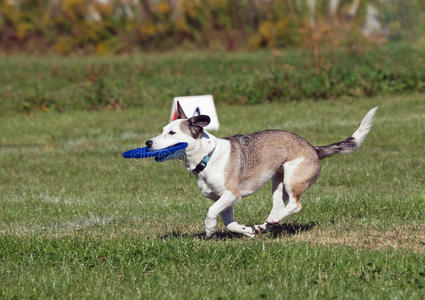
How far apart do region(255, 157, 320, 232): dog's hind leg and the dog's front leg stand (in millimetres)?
545

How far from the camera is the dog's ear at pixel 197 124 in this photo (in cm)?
666

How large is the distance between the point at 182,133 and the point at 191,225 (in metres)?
1.72

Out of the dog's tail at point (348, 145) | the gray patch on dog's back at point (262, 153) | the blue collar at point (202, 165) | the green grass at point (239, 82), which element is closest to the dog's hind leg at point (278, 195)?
the gray patch on dog's back at point (262, 153)

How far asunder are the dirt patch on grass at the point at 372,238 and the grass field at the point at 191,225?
19 millimetres

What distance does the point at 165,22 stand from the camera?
2925 centimetres

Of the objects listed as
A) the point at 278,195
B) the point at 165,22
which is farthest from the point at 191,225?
the point at 165,22

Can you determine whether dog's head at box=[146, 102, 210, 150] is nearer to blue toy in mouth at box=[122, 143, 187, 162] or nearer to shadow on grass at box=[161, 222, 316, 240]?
blue toy in mouth at box=[122, 143, 187, 162]

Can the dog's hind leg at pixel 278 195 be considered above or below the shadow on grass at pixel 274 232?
above

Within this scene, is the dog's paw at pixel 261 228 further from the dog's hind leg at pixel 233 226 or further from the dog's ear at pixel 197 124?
the dog's ear at pixel 197 124

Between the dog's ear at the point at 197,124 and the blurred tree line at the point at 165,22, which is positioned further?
the blurred tree line at the point at 165,22

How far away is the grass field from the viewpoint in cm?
555

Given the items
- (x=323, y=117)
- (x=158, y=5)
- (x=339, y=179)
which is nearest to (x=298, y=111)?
(x=323, y=117)

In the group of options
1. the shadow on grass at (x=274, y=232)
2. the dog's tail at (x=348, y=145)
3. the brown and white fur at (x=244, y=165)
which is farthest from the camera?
the dog's tail at (x=348, y=145)

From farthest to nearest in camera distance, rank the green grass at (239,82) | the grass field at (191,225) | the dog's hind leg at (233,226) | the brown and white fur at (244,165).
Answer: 1. the green grass at (239,82)
2. the dog's hind leg at (233,226)
3. the brown and white fur at (244,165)
4. the grass field at (191,225)
